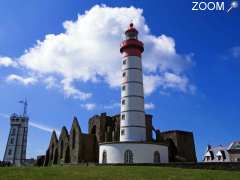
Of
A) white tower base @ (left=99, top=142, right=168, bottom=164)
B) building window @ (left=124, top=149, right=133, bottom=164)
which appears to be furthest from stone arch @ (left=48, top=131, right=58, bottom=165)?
building window @ (left=124, top=149, right=133, bottom=164)

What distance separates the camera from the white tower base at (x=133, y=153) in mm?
31922

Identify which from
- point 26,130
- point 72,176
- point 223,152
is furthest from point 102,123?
point 26,130

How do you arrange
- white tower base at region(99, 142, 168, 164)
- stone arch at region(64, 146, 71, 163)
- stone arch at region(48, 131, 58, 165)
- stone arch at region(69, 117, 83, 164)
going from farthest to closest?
1. stone arch at region(48, 131, 58, 165)
2. stone arch at region(64, 146, 71, 163)
3. stone arch at region(69, 117, 83, 164)
4. white tower base at region(99, 142, 168, 164)

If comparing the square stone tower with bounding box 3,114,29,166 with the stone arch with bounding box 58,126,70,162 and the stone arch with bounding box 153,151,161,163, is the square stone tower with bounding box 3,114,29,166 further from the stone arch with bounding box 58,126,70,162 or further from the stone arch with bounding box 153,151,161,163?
the stone arch with bounding box 153,151,161,163

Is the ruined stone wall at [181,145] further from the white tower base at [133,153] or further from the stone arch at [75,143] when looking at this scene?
the stone arch at [75,143]

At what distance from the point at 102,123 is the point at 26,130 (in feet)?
155

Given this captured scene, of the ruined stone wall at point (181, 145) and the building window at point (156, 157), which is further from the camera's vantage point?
the ruined stone wall at point (181, 145)

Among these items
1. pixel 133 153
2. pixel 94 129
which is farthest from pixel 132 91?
pixel 94 129

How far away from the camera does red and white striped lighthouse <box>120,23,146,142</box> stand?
110 ft

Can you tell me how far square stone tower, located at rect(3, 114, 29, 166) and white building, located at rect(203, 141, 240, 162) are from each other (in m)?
48.0

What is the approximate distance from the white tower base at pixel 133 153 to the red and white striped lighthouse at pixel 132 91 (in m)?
1.19

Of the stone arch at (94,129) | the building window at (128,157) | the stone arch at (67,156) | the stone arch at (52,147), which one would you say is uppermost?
the stone arch at (94,129)

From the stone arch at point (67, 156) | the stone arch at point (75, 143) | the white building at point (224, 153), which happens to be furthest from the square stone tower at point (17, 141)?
the white building at point (224, 153)

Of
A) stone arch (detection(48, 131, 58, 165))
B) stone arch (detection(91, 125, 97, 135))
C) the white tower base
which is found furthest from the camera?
stone arch (detection(48, 131, 58, 165))
